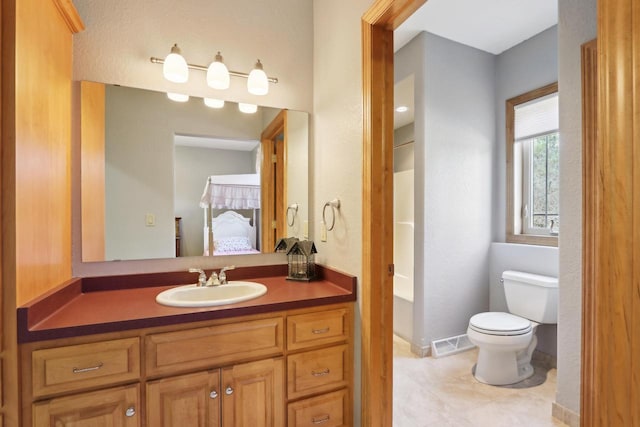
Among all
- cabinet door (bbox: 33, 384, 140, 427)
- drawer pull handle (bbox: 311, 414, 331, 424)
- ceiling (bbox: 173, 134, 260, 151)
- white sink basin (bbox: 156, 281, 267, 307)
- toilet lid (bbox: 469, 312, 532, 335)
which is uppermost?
ceiling (bbox: 173, 134, 260, 151)

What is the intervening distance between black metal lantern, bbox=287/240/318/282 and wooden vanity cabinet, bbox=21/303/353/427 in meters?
0.38

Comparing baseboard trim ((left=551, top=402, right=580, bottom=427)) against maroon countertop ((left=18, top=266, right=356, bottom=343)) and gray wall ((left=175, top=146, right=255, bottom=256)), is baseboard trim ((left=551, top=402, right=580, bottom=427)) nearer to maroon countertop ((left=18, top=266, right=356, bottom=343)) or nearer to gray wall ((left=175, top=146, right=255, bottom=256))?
maroon countertop ((left=18, top=266, right=356, bottom=343))

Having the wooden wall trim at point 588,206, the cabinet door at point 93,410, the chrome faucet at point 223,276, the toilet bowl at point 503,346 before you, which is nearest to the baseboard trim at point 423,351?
the toilet bowl at point 503,346

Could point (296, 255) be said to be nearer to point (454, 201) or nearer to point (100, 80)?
point (100, 80)

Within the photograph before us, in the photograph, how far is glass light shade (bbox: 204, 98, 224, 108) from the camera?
1778 mm

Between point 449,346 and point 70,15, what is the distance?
3.24 meters

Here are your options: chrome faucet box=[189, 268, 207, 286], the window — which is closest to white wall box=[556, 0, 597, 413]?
the window

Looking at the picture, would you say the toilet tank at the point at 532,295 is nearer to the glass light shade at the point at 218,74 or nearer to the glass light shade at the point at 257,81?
the glass light shade at the point at 257,81

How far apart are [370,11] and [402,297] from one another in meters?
2.31

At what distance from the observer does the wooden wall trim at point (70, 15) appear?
129cm

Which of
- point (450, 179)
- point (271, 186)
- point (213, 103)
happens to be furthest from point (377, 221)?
point (450, 179)

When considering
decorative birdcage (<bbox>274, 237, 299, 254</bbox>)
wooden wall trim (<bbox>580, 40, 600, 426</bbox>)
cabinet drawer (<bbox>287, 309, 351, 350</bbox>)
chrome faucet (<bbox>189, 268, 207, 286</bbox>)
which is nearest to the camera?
cabinet drawer (<bbox>287, 309, 351, 350</bbox>)

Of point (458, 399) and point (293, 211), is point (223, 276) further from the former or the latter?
point (458, 399)

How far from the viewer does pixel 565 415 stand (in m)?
1.78
